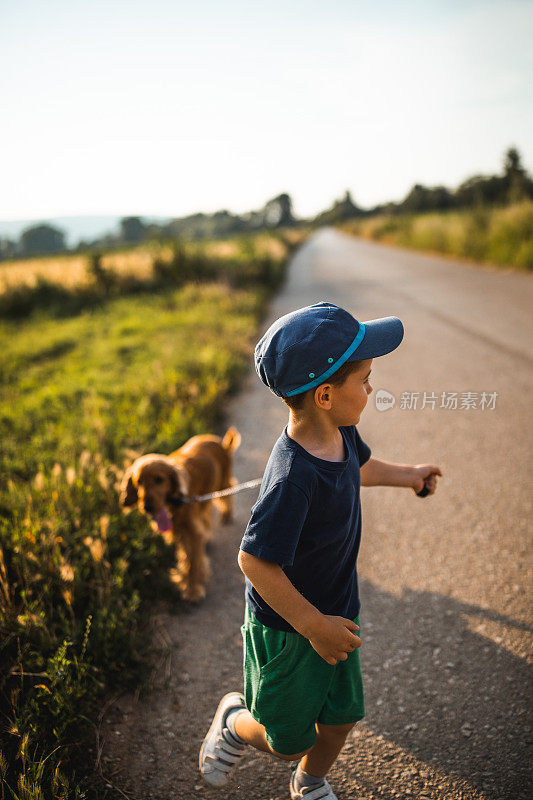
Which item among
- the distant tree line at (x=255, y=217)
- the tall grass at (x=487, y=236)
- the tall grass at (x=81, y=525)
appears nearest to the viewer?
the tall grass at (x=81, y=525)

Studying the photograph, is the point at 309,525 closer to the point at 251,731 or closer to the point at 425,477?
the point at 425,477

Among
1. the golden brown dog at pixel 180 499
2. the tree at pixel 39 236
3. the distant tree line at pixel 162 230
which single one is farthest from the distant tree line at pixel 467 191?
the tree at pixel 39 236

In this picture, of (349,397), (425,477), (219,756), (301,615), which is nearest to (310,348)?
(349,397)

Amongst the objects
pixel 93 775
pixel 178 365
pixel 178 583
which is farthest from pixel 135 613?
pixel 178 365

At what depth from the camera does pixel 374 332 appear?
1.52 metres

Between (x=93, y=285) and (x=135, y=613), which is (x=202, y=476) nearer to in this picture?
(x=135, y=613)

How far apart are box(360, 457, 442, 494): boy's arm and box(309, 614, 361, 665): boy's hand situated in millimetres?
641

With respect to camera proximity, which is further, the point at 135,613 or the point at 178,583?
the point at 178,583

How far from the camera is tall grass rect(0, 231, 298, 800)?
207cm

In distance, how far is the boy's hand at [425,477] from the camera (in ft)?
6.48

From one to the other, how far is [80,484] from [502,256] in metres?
13.4

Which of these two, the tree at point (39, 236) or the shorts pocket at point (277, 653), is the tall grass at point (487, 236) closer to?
the shorts pocket at point (277, 653)

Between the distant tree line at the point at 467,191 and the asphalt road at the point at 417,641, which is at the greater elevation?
the distant tree line at the point at 467,191

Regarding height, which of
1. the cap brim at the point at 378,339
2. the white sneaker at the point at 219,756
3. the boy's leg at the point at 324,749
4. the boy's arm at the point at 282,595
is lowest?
the white sneaker at the point at 219,756
